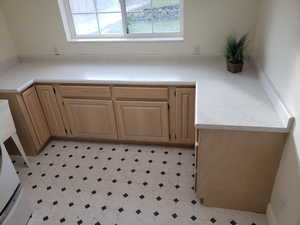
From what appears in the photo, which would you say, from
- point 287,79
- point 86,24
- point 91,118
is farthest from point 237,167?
point 86,24

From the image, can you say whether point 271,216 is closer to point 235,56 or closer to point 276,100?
point 276,100

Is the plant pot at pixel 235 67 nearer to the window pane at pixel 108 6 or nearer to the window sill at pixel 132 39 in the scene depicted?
the window sill at pixel 132 39

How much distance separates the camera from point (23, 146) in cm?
253

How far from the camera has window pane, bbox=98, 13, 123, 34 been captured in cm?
257

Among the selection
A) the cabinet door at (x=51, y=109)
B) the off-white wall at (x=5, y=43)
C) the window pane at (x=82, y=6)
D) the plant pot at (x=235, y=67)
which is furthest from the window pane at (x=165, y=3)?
the off-white wall at (x=5, y=43)

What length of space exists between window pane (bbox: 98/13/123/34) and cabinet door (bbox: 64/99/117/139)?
0.82 meters

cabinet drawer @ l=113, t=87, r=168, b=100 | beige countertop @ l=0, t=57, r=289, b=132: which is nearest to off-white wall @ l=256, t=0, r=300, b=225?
beige countertop @ l=0, t=57, r=289, b=132

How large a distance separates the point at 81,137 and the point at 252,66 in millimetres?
1876

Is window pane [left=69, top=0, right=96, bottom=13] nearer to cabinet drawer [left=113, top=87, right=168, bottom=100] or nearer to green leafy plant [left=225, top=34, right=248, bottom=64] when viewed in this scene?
cabinet drawer [left=113, top=87, right=168, bottom=100]

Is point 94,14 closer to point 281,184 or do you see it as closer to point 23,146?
point 23,146

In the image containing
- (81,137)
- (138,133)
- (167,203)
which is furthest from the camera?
(81,137)

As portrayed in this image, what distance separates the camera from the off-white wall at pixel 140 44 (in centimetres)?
226

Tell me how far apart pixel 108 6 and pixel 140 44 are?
504 millimetres

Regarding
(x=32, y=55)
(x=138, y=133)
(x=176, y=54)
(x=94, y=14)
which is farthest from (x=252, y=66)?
(x=32, y=55)
